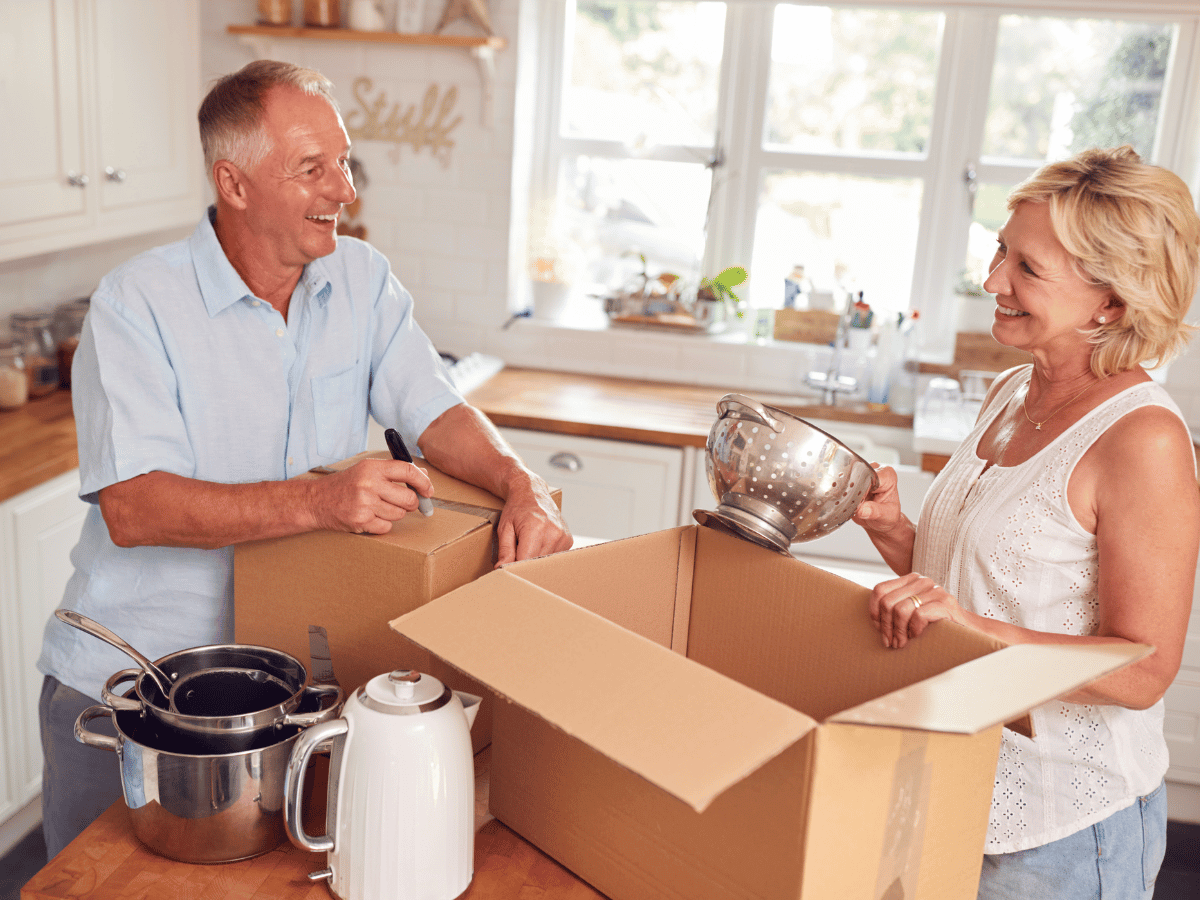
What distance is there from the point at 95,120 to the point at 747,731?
101 inches

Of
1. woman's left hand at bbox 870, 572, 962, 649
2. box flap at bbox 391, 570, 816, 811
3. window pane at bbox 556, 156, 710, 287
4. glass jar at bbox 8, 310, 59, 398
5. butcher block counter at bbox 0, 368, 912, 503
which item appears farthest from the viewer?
window pane at bbox 556, 156, 710, 287

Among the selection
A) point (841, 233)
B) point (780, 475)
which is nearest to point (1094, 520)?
point (780, 475)

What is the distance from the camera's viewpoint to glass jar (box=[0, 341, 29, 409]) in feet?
8.61

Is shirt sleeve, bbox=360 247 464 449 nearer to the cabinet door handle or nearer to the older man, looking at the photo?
the older man

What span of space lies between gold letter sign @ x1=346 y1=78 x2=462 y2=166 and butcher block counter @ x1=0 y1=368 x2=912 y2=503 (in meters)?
0.73

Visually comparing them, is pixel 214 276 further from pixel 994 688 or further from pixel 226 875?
pixel 994 688

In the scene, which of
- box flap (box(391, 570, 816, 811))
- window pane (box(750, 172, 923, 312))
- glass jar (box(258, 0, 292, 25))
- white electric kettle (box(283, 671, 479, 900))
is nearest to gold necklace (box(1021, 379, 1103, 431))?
box flap (box(391, 570, 816, 811))

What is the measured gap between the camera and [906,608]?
99 cm

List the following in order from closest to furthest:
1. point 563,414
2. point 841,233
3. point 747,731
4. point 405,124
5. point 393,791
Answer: point 747,731, point 393,791, point 563,414, point 405,124, point 841,233

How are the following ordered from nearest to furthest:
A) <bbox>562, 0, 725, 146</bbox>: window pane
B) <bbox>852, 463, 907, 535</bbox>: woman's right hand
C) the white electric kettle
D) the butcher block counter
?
the white electric kettle → <bbox>852, 463, 907, 535</bbox>: woman's right hand → the butcher block counter → <bbox>562, 0, 725, 146</bbox>: window pane

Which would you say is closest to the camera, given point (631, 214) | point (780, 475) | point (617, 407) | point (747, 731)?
point (747, 731)

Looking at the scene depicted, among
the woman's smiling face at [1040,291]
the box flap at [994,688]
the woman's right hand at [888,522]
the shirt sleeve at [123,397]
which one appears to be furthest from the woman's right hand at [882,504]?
the shirt sleeve at [123,397]

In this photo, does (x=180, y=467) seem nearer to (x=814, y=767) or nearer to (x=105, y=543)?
(x=105, y=543)

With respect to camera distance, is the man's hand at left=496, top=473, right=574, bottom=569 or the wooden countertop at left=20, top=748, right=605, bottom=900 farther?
the man's hand at left=496, top=473, right=574, bottom=569
